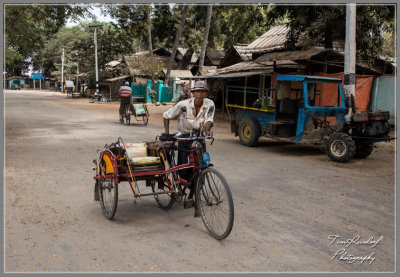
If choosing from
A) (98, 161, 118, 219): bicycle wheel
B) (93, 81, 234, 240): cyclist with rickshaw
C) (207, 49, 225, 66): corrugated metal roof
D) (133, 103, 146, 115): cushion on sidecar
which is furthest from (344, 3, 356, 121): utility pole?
(207, 49, 225, 66): corrugated metal roof

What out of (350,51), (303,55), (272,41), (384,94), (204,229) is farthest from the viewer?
(272,41)

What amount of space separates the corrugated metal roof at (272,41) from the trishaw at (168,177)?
15.8 meters

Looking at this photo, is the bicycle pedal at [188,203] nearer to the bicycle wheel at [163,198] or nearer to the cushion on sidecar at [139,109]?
the bicycle wheel at [163,198]

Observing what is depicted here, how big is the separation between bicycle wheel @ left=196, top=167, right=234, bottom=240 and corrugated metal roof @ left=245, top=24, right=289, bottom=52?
52.9 ft

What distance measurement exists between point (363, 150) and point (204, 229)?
6.58 metres

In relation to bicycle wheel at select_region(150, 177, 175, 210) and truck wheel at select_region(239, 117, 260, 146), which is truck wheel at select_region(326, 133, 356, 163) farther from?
bicycle wheel at select_region(150, 177, 175, 210)

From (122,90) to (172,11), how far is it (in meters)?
21.9

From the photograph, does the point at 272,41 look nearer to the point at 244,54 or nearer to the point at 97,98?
the point at 244,54

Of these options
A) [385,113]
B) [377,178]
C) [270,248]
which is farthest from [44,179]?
[385,113]

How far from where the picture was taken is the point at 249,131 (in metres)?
11.7

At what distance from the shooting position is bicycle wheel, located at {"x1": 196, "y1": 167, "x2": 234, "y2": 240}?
163 inches

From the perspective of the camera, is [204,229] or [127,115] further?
[127,115]

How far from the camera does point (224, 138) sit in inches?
536

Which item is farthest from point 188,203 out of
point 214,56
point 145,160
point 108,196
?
point 214,56
